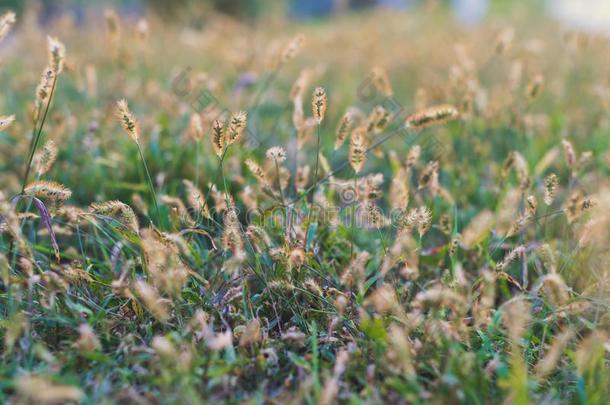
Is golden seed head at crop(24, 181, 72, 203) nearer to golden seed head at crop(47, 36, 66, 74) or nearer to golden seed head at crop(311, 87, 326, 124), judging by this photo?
golden seed head at crop(47, 36, 66, 74)

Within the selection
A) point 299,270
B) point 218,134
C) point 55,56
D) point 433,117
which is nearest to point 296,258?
point 299,270

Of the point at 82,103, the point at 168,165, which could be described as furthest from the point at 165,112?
the point at 82,103

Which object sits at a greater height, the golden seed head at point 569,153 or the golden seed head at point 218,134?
the golden seed head at point 218,134

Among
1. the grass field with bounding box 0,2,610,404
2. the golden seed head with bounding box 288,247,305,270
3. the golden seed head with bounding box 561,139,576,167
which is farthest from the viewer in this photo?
the golden seed head with bounding box 561,139,576,167

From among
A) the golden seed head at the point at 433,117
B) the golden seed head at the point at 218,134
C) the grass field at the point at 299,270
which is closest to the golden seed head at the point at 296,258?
the grass field at the point at 299,270

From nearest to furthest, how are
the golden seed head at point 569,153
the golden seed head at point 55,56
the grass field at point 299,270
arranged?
the grass field at point 299,270 < the golden seed head at point 55,56 < the golden seed head at point 569,153

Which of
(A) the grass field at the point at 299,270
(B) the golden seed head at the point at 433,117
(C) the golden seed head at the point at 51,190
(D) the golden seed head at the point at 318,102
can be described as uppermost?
(D) the golden seed head at the point at 318,102

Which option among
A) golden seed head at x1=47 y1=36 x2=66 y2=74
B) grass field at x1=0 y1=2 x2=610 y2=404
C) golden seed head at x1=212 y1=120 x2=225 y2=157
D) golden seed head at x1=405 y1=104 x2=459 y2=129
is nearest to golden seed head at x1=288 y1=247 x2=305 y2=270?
grass field at x1=0 y1=2 x2=610 y2=404

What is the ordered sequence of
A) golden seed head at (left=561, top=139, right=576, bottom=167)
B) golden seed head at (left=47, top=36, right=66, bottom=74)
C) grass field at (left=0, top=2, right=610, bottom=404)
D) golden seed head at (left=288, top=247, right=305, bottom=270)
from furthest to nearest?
golden seed head at (left=561, top=139, right=576, bottom=167), golden seed head at (left=47, top=36, right=66, bottom=74), golden seed head at (left=288, top=247, right=305, bottom=270), grass field at (left=0, top=2, right=610, bottom=404)

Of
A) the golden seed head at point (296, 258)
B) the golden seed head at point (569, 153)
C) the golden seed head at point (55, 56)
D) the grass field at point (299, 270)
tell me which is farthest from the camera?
the golden seed head at point (569, 153)

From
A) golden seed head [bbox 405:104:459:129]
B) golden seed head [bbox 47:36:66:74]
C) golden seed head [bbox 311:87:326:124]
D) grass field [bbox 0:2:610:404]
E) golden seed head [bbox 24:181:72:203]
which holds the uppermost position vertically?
golden seed head [bbox 47:36:66:74]

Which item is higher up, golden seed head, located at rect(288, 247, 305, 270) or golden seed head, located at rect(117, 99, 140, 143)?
golden seed head, located at rect(117, 99, 140, 143)

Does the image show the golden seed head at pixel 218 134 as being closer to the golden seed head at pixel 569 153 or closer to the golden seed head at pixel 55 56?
the golden seed head at pixel 55 56
